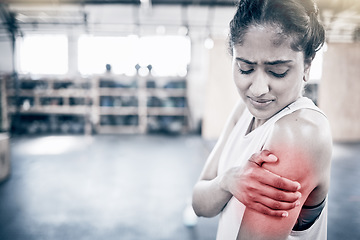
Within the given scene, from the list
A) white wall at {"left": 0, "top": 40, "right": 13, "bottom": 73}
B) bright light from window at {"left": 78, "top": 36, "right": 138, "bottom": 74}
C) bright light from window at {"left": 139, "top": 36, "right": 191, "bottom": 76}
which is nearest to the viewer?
bright light from window at {"left": 139, "top": 36, "right": 191, "bottom": 76}

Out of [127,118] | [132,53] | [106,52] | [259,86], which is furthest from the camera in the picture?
[106,52]

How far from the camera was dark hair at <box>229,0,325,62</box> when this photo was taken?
0.58 meters

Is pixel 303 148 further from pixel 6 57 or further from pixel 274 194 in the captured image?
pixel 6 57

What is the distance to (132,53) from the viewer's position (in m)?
8.08

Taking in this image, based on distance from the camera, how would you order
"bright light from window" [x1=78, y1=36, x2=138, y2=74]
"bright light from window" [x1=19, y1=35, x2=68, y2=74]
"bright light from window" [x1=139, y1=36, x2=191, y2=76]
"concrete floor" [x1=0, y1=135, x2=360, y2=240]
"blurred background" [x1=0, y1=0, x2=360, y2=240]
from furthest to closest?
"bright light from window" [x1=19, y1=35, x2=68, y2=74] → "bright light from window" [x1=78, y1=36, x2=138, y2=74] → "bright light from window" [x1=139, y1=36, x2=191, y2=76] → "blurred background" [x1=0, y1=0, x2=360, y2=240] → "concrete floor" [x1=0, y1=135, x2=360, y2=240]

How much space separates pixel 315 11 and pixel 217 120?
549 cm

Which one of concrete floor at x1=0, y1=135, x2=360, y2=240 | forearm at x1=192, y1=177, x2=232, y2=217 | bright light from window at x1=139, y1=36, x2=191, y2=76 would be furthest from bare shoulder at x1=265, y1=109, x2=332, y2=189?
bright light from window at x1=139, y1=36, x2=191, y2=76

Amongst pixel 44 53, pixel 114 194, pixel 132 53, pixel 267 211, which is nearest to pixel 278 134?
pixel 267 211

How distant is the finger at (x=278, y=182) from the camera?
1.73ft

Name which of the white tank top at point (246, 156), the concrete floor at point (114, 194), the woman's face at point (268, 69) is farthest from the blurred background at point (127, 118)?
the woman's face at point (268, 69)

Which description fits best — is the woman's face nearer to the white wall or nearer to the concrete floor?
the concrete floor

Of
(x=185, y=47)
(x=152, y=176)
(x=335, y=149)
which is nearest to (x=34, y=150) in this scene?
(x=152, y=176)

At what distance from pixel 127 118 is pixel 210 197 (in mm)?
6907

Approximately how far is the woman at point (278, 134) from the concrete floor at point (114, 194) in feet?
5.50
